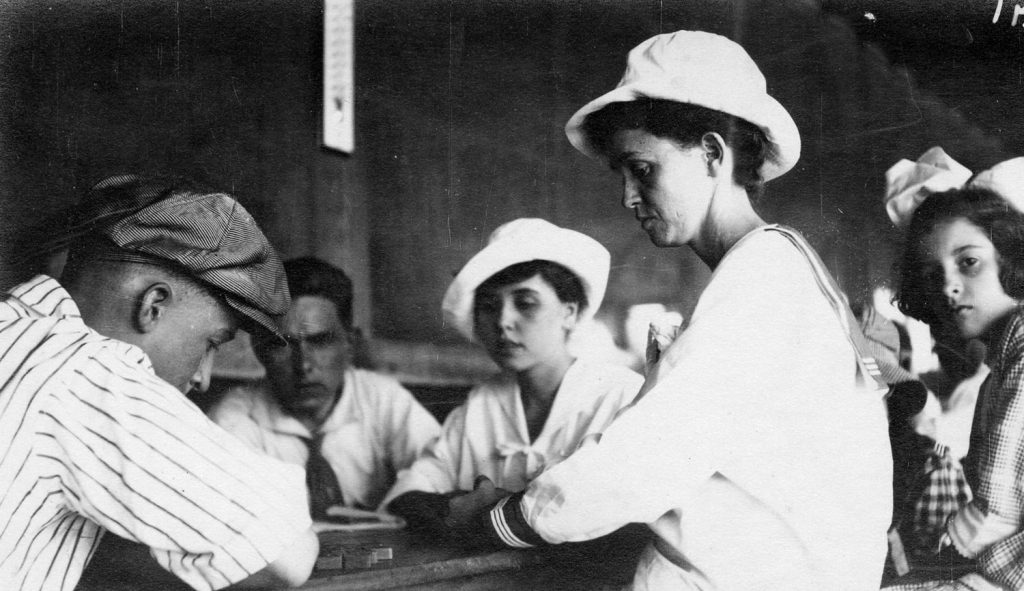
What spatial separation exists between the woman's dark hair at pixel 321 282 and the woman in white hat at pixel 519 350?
28 centimetres

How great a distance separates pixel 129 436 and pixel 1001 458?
2202mm

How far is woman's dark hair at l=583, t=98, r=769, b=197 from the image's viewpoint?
89.7 inches

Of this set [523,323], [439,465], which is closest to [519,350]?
[523,323]

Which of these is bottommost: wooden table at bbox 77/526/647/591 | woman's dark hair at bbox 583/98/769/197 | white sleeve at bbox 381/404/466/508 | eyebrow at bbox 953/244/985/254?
wooden table at bbox 77/526/647/591

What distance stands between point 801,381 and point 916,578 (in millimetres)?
705

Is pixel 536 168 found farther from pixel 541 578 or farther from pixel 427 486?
pixel 541 578

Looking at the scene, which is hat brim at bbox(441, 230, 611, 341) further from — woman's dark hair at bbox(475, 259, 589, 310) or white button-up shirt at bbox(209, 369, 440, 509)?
white button-up shirt at bbox(209, 369, 440, 509)

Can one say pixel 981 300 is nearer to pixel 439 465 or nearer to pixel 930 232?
pixel 930 232

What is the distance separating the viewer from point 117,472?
1914 mm

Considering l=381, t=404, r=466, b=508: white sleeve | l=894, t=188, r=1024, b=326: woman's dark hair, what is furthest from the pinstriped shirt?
l=894, t=188, r=1024, b=326: woman's dark hair

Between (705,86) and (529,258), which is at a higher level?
(705,86)

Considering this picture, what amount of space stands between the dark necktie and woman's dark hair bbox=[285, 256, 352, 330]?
1.16 feet

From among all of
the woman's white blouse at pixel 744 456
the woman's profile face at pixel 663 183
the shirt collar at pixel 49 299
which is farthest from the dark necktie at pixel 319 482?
the woman's profile face at pixel 663 183

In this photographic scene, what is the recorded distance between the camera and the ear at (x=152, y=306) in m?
2.15
